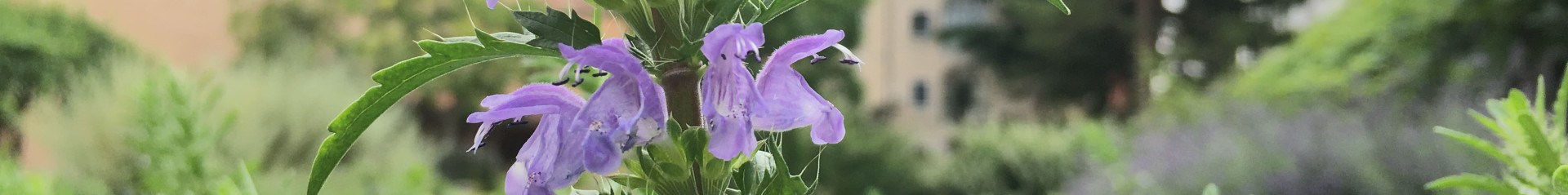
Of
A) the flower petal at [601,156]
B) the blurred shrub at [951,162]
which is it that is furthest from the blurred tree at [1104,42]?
the flower petal at [601,156]

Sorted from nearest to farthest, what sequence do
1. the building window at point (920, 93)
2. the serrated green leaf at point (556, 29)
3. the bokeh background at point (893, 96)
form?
1. the serrated green leaf at point (556, 29)
2. the bokeh background at point (893, 96)
3. the building window at point (920, 93)

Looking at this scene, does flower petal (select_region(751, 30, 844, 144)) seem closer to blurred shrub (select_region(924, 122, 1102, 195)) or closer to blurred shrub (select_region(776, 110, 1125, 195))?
blurred shrub (select_region(776, 110, 1125, 195))

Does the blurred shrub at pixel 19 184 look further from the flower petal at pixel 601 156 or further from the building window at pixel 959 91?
the building window at pixel 959 91

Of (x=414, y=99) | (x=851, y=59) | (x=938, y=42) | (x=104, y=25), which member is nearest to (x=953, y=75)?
(x=938, y=42)

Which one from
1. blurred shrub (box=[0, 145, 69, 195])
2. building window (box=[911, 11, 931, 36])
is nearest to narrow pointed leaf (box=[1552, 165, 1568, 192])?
blurred shrub (box=[0, 145, 69, 195])

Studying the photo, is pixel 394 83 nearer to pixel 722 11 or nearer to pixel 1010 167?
pixel 722 11

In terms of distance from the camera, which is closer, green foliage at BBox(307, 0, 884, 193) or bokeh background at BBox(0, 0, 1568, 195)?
green foliage at BBox(307, 0, 884, 193)

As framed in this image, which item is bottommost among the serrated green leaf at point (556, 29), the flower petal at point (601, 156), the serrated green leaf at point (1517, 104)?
the flower petal at point (601, 156)
